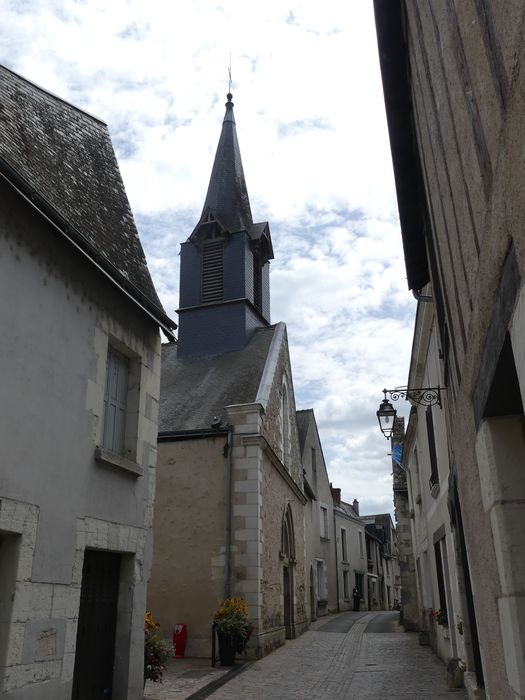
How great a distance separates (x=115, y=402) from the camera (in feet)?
20.6

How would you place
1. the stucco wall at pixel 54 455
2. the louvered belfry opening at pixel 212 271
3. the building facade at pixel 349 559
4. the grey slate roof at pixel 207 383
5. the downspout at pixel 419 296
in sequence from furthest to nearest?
the building facade at pixel 349 559
the louvered belfry opening at pixel 212 271
the grey slate roof at pixel 207 383
the downspout at pixel 419 296
the stucco wall at pixel 54 455

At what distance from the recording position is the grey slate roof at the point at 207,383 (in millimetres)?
12305

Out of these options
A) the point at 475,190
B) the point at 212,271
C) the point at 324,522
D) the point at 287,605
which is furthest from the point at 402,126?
the point at 324,522

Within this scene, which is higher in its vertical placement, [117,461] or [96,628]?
[117,461]

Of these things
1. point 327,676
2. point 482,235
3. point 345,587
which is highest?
point 482,235

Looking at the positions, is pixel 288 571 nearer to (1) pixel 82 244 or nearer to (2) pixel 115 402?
(2) pixel 115 402

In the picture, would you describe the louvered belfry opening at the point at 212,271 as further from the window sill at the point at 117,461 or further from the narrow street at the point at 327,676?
the window sill at the point at 117,461

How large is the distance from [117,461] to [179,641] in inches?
234

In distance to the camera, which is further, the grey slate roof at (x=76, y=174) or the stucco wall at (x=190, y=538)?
the stucco wall at (x=190, y=538)

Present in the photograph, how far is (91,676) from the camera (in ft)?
17.7

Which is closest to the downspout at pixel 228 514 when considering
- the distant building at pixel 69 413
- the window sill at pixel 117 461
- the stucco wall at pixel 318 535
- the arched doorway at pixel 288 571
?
the arched doorway at pixel 288 571

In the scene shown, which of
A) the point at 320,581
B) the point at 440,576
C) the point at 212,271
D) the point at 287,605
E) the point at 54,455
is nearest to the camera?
the point at 54,455

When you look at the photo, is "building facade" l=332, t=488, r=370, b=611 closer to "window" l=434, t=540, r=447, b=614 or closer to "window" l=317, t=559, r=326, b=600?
"window" l=317, t=559, r=326, b=600

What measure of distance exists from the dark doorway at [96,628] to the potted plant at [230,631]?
3.91 metres
